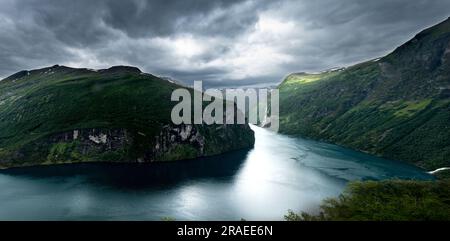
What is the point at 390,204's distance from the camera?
109250 millimetres

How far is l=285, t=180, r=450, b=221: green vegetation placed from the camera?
96.7 m

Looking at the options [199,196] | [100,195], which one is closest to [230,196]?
[199,196]

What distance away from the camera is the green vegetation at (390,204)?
96725 mm
